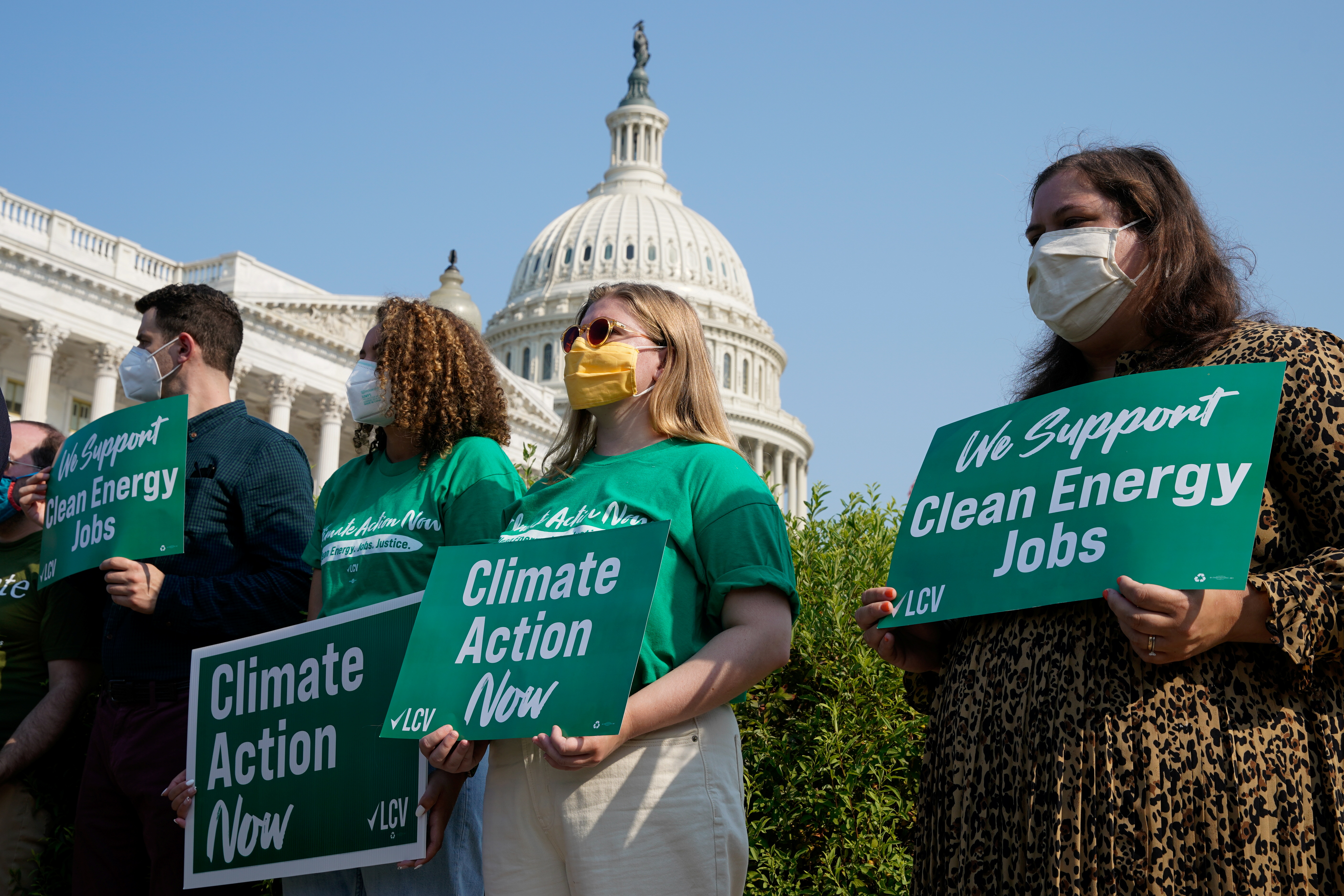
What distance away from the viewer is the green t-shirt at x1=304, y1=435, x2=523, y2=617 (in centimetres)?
299

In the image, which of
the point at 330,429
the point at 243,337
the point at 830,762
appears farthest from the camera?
the point at 330,429

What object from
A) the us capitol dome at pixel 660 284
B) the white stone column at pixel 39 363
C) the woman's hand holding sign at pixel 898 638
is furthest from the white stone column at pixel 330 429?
the woman's hand holding sign at pixel 898 638

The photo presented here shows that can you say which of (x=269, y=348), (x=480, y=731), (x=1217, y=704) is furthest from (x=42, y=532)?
(x=269, y=348)

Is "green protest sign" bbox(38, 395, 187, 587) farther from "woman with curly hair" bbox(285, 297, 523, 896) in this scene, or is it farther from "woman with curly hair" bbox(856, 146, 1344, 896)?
"woman with curly hair" bbox(856, 146, 1344, 896)

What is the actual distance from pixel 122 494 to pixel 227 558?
358mm

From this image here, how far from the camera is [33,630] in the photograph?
153 inches

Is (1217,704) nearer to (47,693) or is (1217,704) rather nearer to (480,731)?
(480,731)

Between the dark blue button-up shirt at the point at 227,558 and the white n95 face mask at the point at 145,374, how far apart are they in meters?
0.21

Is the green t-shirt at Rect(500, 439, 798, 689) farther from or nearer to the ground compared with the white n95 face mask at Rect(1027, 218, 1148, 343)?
nearer to the ground

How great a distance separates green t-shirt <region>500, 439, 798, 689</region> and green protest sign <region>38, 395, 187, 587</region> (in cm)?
126

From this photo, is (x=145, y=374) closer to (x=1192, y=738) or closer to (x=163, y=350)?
(x=163, y=350)

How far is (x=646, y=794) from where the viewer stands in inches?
91.7

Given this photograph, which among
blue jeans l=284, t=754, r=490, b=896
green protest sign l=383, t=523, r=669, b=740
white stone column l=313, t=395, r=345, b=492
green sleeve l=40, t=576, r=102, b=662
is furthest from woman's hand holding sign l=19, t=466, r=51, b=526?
white stone column l=313, t=395, r=345, b=492

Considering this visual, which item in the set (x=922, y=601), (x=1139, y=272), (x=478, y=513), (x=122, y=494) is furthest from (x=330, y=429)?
(x=1139, y=272)
